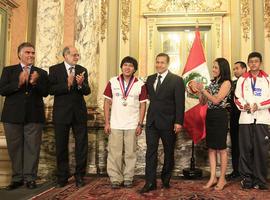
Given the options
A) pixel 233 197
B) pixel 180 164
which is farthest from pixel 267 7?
pixel 233 197

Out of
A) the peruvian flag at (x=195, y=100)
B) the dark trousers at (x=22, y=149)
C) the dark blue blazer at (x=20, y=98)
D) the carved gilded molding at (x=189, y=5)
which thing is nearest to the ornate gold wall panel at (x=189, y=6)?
the carved gilded molding at (x=189, y=5)

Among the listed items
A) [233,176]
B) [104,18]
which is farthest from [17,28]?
[233,176]

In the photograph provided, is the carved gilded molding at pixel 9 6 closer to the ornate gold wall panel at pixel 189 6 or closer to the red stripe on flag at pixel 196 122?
the ornate gold wall panel at pixel 189 6

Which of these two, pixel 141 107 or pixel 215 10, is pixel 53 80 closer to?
pixel 141 107

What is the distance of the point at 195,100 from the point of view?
471 centimetres

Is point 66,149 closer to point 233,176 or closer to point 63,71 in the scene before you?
point 63,71

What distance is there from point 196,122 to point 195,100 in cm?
30

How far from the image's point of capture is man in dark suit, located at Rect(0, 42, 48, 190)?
405 centimetres

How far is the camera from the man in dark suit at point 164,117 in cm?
390

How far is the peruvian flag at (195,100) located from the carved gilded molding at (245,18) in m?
4.01

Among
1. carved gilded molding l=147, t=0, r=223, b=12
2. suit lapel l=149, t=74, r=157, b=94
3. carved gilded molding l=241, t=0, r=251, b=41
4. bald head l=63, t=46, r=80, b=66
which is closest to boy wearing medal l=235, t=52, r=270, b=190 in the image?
suit lapel l=149, t=74, r=157, b=94

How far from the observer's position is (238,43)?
8.60 m

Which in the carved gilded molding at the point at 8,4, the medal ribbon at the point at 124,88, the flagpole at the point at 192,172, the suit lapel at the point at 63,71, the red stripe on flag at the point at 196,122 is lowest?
the flagpole at the point at 192,172

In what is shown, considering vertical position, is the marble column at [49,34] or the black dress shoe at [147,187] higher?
the marble column at [49,34]
